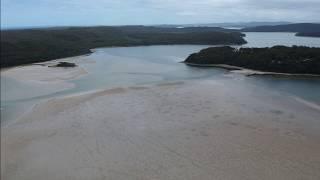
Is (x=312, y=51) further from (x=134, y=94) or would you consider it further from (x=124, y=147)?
(x=124, y=147)

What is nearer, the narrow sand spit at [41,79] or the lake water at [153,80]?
the lake water at [153,80]

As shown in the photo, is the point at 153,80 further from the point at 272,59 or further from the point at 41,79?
the point at 272,59

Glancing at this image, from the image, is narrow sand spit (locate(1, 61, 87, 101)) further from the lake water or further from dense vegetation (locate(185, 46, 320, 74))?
dense vegetation (locate(185, 46, 320, 74))

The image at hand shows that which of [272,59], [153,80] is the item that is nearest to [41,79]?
[153,80]

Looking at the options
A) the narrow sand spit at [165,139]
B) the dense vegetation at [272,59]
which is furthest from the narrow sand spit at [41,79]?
the dense vegetation at [272,59]

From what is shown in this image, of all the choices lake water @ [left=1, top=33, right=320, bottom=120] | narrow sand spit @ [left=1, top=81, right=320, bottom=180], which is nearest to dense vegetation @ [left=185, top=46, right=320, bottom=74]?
lake water @ [left=1, top=33, right=320, bottom=120]

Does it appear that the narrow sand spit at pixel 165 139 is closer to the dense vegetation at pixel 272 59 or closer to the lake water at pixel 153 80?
the lake water at pixel 153 80
